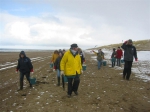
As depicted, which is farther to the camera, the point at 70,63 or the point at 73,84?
the point at 73,84

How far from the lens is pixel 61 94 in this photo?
756 centimetres

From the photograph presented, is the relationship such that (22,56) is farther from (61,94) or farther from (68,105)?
(68,105)

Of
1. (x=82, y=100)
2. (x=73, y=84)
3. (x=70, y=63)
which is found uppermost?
(x=70, y=63)

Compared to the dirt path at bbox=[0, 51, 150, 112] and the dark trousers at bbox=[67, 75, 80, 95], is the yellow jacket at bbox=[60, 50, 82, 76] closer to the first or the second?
the dark trousers at bbox=[67, 75, 80, 95]

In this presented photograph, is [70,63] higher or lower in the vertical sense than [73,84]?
higher

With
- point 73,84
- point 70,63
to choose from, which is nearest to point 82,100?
point 73,84

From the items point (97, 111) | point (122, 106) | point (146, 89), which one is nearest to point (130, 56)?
point (146, 89)

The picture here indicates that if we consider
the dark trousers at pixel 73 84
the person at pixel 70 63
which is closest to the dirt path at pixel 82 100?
the dark trousers at pixel 73 84

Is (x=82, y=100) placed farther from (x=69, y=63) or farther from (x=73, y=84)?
(x=69, y=63)

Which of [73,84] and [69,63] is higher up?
[69,63]

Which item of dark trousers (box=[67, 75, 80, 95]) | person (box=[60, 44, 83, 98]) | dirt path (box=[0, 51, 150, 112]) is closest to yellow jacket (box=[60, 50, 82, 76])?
person (box=[60, 44, 83, 98])

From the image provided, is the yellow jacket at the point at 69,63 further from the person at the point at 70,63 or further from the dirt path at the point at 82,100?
the dirt path at the point at 82,100

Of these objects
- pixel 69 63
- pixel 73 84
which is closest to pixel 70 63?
pixel 69 63

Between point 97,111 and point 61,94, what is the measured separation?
244 cm
